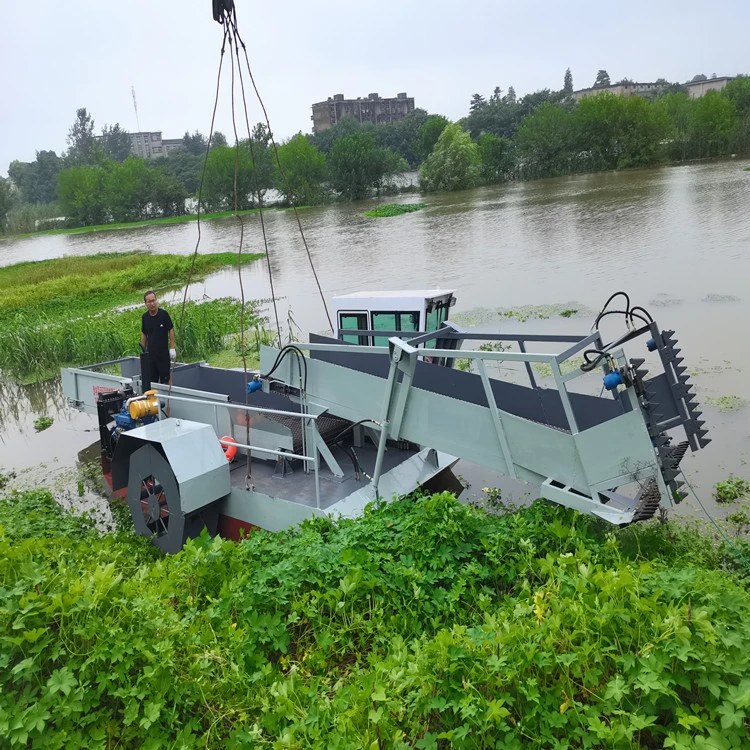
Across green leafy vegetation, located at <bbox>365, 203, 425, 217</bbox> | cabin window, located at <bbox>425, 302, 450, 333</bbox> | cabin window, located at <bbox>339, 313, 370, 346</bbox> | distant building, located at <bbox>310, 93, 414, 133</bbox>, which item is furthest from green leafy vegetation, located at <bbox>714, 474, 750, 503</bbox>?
distant building, located at <bbox>310, 93, 414, 133</bbox>

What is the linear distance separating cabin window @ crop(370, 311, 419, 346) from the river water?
2.11 m

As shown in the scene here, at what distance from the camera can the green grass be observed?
22969 millimetres

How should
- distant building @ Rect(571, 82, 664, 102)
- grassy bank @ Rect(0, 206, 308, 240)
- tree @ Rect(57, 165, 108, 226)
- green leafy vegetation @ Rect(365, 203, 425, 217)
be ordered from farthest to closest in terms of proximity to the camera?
distant building @ Rect(571, 82, 664, 102)
tree @ Rect(57, 165, 108, 226)
grassy bank @ Rect(0, 206, 308, 240)
green leafy vegetation @ Rect(365, 203, 425, 217)

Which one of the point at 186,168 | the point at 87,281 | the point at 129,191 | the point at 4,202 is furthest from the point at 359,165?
the point at 186,168

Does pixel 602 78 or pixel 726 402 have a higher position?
pixel 602 78

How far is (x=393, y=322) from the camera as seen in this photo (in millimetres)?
7930

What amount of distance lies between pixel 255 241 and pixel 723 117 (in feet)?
144

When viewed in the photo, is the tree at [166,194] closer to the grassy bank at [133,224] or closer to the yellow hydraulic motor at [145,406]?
the grassy bank at [133,224]

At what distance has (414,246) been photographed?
30750 mm

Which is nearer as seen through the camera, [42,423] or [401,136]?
[42,423]

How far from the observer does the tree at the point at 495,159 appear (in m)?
63.9

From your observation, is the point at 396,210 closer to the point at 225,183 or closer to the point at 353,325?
the point at 225,183

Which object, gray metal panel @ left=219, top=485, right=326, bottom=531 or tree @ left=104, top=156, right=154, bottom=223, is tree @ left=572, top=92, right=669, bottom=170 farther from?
gray metal panel @ left=219, top=485, right=326, bottom=531

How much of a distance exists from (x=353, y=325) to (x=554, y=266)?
15.8 metres
